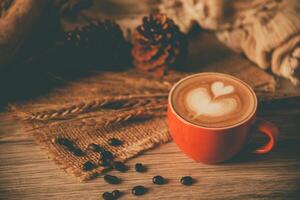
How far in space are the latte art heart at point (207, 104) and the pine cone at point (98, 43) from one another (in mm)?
268

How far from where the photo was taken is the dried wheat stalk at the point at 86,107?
0.92 m

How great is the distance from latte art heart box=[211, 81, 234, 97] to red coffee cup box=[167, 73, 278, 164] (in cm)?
7

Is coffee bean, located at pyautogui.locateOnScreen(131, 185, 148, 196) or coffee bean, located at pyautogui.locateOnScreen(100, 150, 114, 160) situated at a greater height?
coffee bean, located at pyautogui.locateOnScreen(100, 150, 114, 160)

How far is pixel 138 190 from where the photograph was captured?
2.62 feet

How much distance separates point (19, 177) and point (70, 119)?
6.1 inches

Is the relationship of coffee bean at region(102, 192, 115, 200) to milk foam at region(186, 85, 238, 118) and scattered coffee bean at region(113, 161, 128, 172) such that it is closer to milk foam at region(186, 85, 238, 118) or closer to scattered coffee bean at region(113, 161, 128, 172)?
scattered coffee bean at region(113, 161, 128, 172)

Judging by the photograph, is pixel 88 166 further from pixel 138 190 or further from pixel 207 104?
pixel 207 104

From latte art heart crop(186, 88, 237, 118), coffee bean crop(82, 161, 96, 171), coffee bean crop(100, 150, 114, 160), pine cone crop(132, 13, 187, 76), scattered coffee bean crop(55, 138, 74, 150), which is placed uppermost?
pine cone crop(132, 13, 187, 76)

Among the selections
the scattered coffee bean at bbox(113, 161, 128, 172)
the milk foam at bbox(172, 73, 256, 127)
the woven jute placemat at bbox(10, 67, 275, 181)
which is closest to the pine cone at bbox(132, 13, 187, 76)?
the woven jute placemat at bbox(10, 67, 275, 181)

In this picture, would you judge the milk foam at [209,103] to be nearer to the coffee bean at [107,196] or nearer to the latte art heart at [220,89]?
the latte art heart at [220,89]

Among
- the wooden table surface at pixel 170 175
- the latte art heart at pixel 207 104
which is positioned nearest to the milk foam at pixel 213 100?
the latte art heart at pixel 207 104

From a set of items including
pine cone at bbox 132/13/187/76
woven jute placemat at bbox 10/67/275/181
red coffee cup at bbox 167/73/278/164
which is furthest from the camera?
pine cone at bbox 132/13/187/76

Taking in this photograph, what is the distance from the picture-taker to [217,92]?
0.83 metres

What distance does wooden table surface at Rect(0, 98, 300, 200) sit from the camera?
0.80m
